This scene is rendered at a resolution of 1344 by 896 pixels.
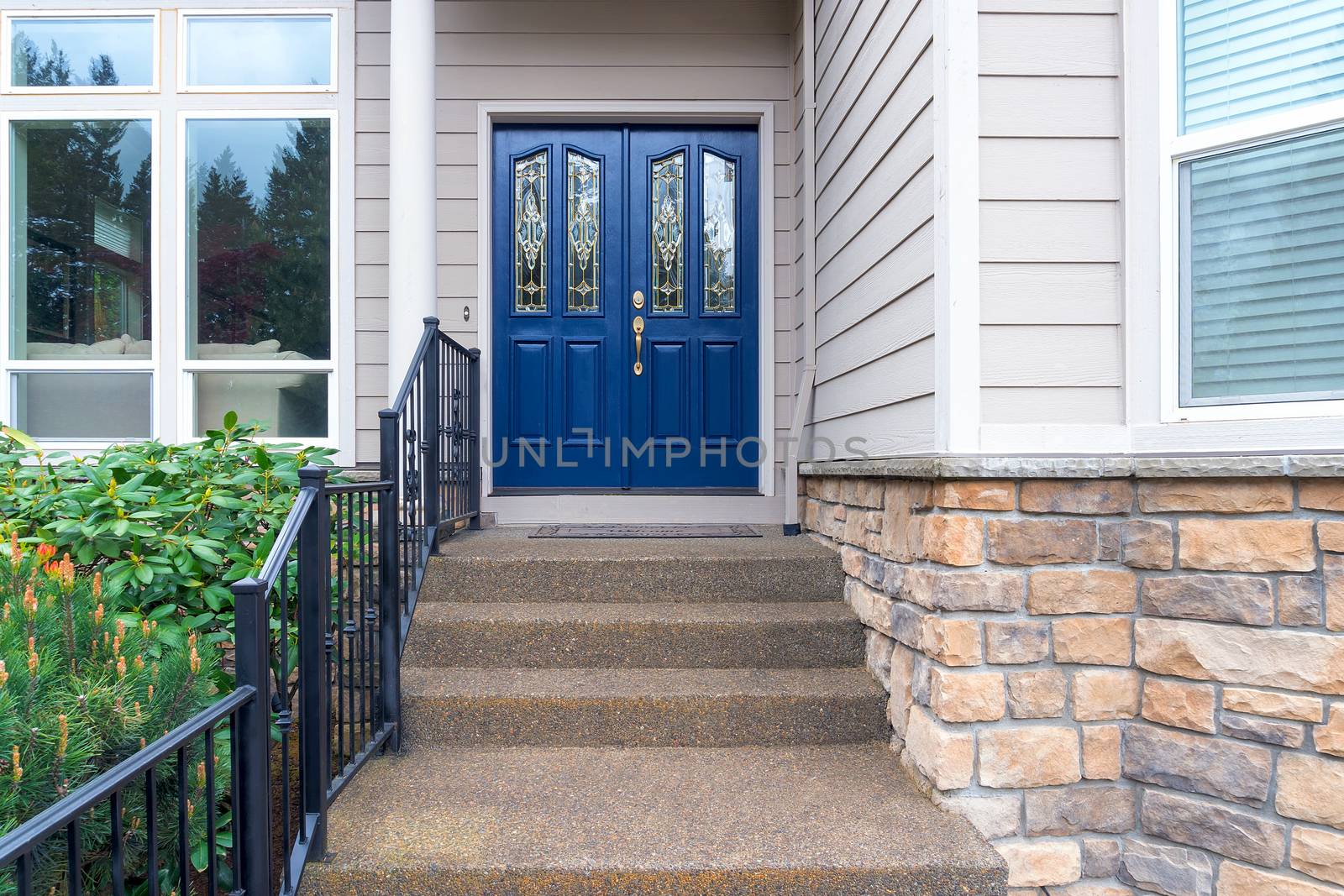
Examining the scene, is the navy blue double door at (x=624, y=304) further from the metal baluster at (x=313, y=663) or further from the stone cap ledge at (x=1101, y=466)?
the metal baluster at (x=313, y=663)

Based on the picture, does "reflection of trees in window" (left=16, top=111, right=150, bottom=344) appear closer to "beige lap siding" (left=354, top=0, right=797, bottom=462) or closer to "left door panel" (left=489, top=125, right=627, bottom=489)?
"beige lap siding" (left=354, top=0, right=797, bottom=462)

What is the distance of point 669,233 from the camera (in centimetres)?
393

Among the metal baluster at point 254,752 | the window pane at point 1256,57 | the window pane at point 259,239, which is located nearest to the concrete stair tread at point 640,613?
the metal baluster at point 254,752

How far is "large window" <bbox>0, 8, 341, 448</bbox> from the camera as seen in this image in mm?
3760

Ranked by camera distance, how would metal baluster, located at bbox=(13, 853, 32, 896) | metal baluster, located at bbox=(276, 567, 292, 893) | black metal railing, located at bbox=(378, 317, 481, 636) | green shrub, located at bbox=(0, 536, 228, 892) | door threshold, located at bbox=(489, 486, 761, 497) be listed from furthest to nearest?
1. door threshold, located at bbox=(489, 486, 761, 497)
2. black metal railing, located at bbox=(378, 317, 481, 636)
3. metal baluster, located at bbox=(276, 567, 292, 893)
4. green shrub, located at bbox=(0, 536, 228, 892)
5. metal baluster, located at bbox=(13, 853, 32, 896)

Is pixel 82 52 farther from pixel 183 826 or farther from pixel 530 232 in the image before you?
pixel 183 826

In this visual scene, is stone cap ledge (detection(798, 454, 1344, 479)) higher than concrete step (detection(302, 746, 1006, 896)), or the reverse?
stone cap ledge (detection(798, 454, 1344, 479))

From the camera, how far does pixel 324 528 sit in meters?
1.85

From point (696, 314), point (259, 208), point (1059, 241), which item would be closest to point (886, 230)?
point (1059, 241)

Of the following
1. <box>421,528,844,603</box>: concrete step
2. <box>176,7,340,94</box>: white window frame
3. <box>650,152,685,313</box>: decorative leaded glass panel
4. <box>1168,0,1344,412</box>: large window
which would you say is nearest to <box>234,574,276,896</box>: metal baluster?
<box>421,528,844,603</box>: concrete step

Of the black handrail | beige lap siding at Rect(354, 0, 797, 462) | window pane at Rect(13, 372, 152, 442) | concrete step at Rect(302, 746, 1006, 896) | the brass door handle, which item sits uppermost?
beige lap siding at Rect(354, 0, 797, 462)

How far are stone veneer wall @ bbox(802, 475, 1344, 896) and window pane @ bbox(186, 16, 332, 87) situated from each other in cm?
358

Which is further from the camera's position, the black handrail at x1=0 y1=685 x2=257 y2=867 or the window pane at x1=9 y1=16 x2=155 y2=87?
the window pane at x1=9 y1=16 x2=155 y2=87

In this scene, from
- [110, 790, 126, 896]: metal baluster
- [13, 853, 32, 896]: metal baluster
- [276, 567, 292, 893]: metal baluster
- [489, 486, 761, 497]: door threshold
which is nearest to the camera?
[13, 853, 32, 896]: metal baluster
